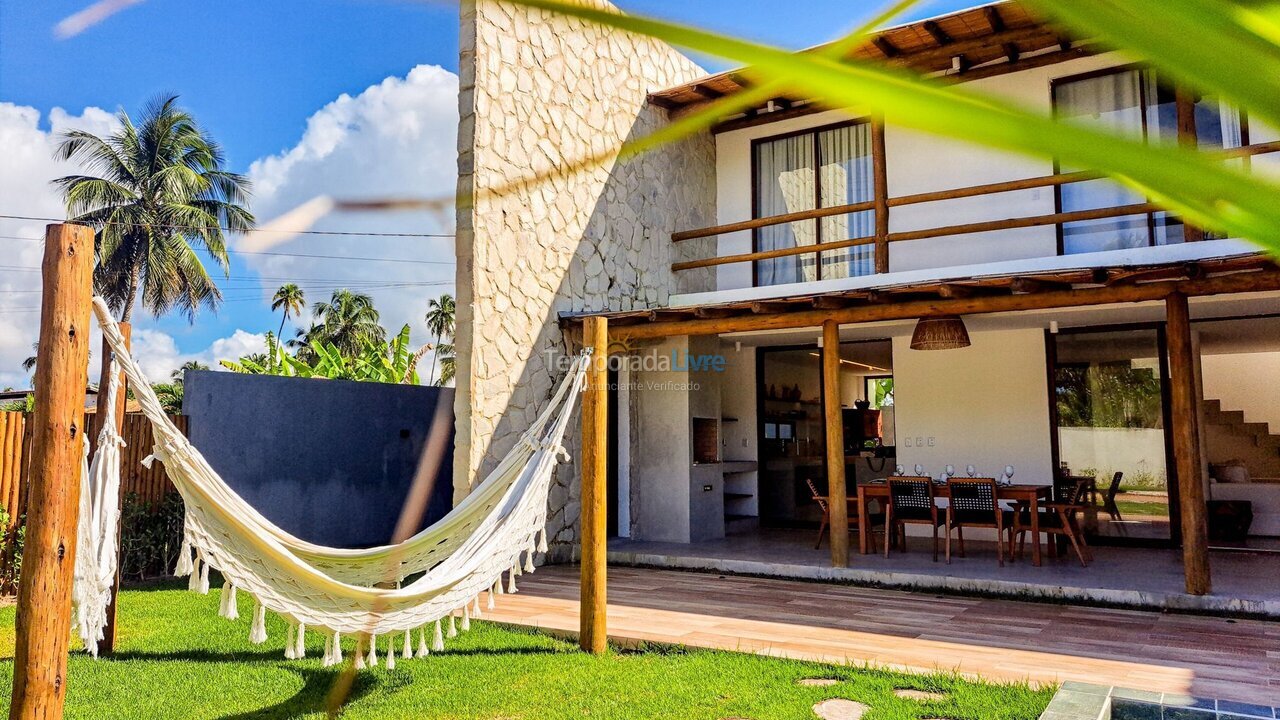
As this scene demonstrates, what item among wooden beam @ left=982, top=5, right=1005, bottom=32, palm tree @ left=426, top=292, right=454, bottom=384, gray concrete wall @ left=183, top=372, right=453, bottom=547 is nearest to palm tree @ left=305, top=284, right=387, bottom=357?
palm tree @ left=426, top=292, right=454, bottom=384

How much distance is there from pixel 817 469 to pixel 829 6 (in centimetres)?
1138

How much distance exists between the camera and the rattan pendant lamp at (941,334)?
7418mm

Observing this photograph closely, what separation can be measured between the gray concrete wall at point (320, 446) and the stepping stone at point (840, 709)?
5989mm

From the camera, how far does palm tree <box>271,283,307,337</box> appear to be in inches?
1626

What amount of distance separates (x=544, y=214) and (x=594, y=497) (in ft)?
13.2

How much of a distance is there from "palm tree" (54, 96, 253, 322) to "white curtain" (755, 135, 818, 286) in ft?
64.1

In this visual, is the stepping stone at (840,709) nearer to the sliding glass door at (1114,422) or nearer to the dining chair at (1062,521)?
the dining chair at (1062,521)

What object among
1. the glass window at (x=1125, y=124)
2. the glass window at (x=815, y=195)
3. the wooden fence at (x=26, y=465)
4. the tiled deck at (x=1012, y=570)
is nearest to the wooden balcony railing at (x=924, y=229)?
the glass window at (x=1125, y=124)

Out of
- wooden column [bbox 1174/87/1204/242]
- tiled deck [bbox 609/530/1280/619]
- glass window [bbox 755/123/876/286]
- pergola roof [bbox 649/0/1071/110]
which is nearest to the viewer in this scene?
tiled deck [bbox 609/530/1280/619]

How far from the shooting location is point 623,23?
321 millimetres

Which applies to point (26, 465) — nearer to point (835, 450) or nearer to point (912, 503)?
point (835, 450)

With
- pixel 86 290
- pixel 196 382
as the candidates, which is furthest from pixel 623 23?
pixel 196 382

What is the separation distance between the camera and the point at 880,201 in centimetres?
864

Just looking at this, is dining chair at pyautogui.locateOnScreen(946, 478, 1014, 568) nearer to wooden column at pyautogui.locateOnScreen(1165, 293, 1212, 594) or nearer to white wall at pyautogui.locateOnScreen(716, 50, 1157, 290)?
wooden column at pyautogui.locateOnScreen(1165, 293, 1212, 594)
